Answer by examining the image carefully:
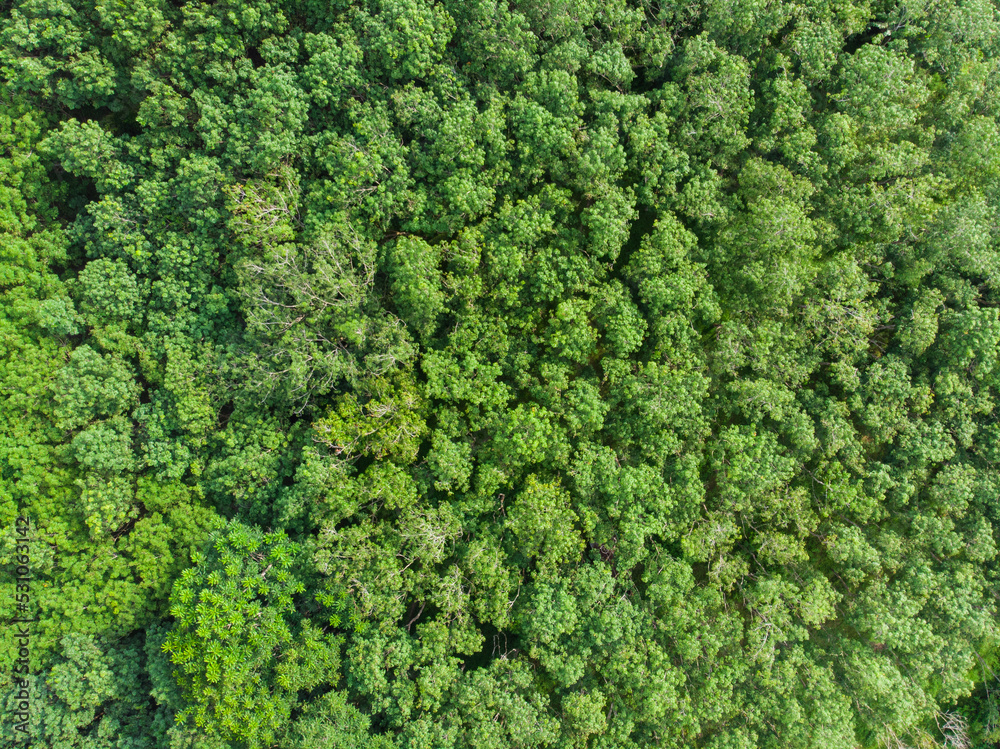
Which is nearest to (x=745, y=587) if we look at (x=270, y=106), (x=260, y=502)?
(x=260, y=502)

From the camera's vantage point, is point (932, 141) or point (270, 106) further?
point (932, 141)

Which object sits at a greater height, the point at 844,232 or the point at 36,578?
the point at 844,232

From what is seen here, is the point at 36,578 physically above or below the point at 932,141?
below

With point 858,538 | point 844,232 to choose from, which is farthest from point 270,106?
point 858,538

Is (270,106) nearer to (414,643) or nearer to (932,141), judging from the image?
(414,643)

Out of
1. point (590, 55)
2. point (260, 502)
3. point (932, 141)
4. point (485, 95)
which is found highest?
point (932, 141)

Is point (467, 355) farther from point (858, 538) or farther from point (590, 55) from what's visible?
point (858, 538)
